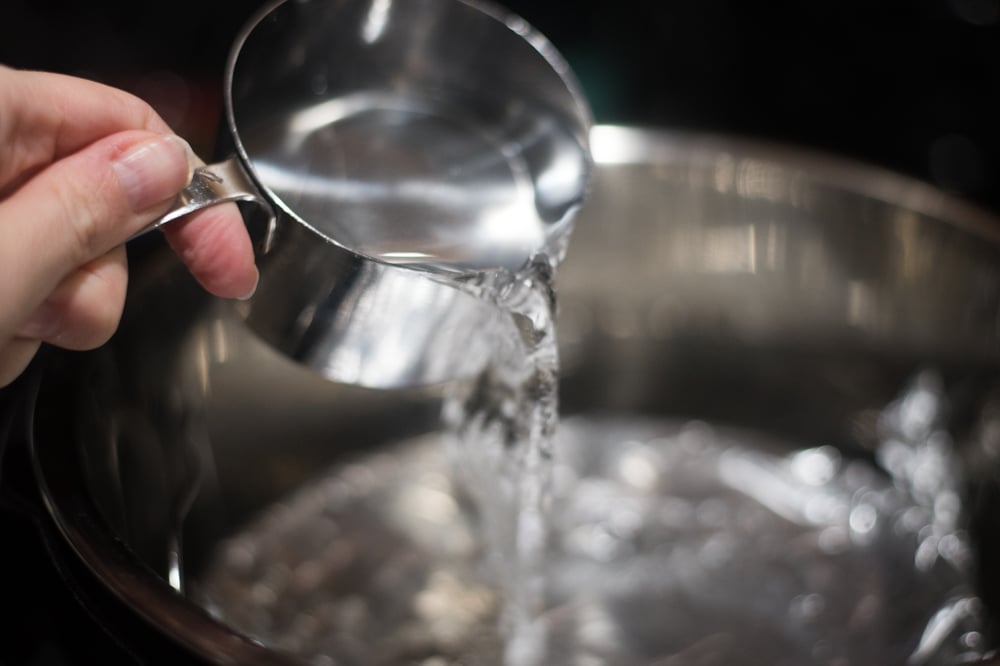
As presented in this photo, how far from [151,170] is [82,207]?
0.03 meters

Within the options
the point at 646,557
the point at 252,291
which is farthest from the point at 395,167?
the point at 646,557

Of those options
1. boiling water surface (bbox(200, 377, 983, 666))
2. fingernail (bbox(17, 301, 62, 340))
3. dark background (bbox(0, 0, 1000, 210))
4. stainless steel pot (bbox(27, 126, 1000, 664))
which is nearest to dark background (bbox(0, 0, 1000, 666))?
dark background (bbox(0, 0, 1000, 210))

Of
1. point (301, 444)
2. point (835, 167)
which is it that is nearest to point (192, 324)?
point (301, 444)

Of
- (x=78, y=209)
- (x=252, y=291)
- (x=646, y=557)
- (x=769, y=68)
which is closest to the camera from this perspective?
(x=78, y=209)

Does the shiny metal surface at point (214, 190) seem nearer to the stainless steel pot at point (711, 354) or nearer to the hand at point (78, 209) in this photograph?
the hand at point (78, 209)

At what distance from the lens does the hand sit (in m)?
0.34

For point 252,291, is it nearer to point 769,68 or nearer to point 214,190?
point 214,190

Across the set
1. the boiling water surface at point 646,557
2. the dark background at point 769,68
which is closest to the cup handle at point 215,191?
the boiling water surface at point 646,557

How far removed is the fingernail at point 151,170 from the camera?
1.20 ft

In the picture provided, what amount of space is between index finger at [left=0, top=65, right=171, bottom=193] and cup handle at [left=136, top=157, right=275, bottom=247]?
33 millimetres

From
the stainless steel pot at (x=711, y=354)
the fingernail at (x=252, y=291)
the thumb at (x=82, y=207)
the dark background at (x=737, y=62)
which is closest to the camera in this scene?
the thumb at (x=82, y=207)

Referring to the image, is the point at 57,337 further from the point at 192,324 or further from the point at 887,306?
the point at 887,306

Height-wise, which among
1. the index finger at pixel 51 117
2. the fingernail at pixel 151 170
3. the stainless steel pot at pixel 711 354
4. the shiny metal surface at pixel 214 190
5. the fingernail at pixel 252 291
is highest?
the index finger at pixel 51 117

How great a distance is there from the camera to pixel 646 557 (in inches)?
27.7
